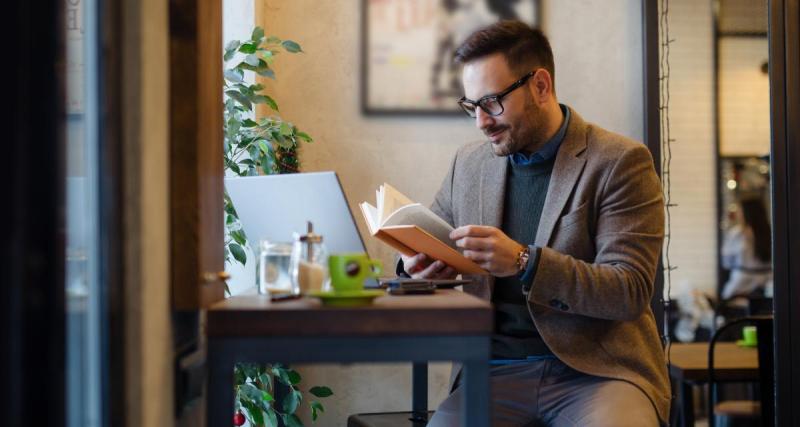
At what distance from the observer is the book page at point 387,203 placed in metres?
1.99

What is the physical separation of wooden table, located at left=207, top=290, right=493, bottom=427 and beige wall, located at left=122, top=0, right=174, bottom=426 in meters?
0.09

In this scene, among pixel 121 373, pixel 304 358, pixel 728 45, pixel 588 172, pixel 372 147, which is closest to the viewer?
pixel 121 373

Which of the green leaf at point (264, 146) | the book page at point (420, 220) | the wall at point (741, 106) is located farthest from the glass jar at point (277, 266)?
the wall at point (741, 106)

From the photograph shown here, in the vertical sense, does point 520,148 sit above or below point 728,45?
below

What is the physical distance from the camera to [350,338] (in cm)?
148

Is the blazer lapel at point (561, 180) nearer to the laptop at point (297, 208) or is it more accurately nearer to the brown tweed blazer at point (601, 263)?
the brown tweed blazer at point (601, 263)

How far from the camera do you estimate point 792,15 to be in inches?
112

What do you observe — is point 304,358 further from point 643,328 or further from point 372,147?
point 372,147

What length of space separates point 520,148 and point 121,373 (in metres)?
1.37

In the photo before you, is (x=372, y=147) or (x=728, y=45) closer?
(x=372, y=147)

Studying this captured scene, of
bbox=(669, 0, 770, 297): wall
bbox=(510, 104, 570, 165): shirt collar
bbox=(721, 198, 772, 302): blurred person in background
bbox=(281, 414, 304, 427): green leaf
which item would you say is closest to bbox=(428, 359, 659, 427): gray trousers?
bbox=(510, 104, 570, 165): shirt collar

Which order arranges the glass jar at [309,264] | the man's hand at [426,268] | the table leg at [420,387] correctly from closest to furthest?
the glass jar at [309,264]
the man's hand at [426,268]
the table leg at [420,387]

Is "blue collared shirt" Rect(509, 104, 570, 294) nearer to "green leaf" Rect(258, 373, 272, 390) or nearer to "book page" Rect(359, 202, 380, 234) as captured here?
"book page" Rect(359, 202, 380, 234)

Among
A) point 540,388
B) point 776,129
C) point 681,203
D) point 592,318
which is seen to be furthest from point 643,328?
point 681,203
